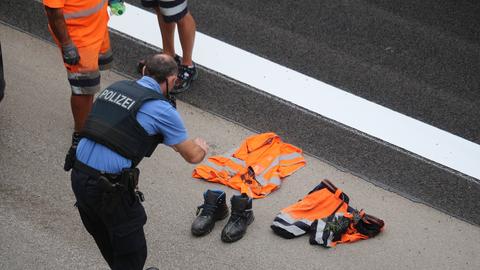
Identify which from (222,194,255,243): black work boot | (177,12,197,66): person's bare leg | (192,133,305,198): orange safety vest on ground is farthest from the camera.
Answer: (177,12,197,66): person's bare leg

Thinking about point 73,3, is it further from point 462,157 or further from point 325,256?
point 462,157

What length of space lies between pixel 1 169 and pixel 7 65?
1542mm

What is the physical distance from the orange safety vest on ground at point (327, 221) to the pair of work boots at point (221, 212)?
26cm

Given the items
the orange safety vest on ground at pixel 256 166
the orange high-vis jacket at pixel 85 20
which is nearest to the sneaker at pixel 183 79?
the orange safety vest on ground at pixel 256 166

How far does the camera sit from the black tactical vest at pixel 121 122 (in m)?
4.29

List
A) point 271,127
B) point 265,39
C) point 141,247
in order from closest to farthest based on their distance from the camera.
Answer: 1. point 141,247
2. point 271,127
3. point 265,39

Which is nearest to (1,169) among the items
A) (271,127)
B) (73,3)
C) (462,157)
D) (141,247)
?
(73,3)

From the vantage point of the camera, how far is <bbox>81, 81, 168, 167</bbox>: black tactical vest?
14.1 ft

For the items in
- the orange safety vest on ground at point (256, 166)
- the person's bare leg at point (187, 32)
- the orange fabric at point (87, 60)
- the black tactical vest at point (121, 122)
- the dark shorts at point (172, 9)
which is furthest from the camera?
the person's bare leg at point (187, 32)

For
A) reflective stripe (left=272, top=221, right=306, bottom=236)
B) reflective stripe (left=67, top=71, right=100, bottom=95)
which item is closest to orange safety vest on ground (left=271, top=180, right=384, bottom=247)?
reflective stripe (left=272, top=221, right=306, bottom=236)

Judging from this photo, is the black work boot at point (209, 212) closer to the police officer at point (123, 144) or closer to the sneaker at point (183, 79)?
the police officer at point (123, 144)

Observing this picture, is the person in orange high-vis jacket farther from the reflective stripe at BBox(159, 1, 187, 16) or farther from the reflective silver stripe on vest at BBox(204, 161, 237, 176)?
the reflective silver stripe on vest at BBox(204, 161, 237, 176)

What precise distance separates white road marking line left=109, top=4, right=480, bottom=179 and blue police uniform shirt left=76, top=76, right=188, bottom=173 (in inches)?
117

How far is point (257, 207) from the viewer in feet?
19.5
